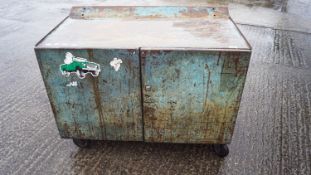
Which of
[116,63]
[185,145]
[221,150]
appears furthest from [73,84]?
[221,150]

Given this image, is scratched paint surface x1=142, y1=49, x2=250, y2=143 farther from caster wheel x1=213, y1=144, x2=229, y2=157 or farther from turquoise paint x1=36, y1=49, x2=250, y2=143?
caster wheel x1=213, y1=144, x2=229, y2=157

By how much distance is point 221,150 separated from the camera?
8.50ft

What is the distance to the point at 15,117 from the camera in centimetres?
315

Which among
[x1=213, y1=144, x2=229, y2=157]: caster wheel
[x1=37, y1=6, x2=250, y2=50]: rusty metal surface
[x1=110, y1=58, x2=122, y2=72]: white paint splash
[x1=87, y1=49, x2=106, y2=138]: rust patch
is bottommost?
[x1=213, y1=144, x2=229, y2=157]: caster wheel

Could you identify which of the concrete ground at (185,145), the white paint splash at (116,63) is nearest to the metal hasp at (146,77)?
the white paint splash at (116,63)

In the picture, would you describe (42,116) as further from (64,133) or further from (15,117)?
(64,133)

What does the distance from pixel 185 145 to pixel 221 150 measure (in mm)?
358

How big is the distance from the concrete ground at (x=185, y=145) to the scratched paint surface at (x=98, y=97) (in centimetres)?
30

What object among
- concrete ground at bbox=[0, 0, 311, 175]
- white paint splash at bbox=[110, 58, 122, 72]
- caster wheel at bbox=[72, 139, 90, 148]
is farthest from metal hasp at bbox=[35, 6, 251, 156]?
concrete ground at bbox=[0, 0, 311, 175]

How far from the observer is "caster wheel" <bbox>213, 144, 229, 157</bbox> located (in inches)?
101

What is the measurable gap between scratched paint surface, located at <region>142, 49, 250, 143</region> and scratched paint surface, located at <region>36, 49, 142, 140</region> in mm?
112

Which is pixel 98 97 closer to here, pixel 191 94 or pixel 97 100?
pixel 97 100

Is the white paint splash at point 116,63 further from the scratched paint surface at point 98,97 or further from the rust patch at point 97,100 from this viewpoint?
the rust patch at point 97,100

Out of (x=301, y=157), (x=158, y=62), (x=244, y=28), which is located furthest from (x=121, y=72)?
(x=244, y=28)
